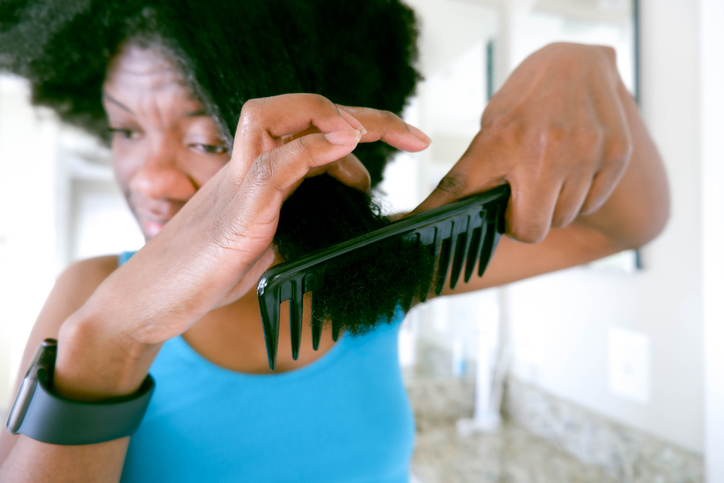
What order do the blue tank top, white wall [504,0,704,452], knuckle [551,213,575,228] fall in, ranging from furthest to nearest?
white wall [504,0,704,452], the blue tank top, knuckle [551,213,575,228]

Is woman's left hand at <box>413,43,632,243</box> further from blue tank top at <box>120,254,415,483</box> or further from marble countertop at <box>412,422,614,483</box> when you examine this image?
marble countertop at <box>412,422,614,483</box>

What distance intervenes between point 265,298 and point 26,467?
9.2 inches

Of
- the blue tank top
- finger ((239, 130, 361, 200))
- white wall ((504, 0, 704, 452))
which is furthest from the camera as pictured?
white wall ((504, 0, 704, 452))

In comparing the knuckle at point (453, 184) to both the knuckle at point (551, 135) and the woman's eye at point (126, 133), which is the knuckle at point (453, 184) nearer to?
the knuckle at point (551, 135)

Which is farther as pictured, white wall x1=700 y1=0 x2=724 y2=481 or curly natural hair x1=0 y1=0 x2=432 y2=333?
white wall x1=700 y1=0 x2=724 y2=481

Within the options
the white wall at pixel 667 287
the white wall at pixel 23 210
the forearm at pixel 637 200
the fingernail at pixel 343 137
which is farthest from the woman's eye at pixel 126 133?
the white wall at pixel 667 287

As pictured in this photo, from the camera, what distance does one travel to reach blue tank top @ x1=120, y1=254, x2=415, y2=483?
40 cm

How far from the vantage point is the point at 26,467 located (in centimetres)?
26

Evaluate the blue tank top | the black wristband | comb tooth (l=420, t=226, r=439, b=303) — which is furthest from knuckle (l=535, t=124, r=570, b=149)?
the black wristband

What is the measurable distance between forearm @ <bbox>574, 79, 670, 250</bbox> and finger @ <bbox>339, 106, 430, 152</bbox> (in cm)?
31

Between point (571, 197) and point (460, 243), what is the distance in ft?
0.34

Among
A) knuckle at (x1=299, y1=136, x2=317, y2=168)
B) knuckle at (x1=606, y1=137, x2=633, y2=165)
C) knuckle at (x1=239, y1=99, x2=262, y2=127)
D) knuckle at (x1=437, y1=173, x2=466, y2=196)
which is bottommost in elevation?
knuckle at (x1=437, y1=173, x2=466, y2=196)

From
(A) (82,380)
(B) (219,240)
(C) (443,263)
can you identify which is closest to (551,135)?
(C) (443,263)

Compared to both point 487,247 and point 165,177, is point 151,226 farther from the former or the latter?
point 487,247
